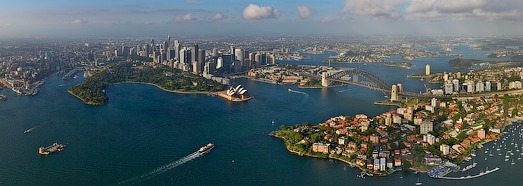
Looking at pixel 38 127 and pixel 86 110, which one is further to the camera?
pixel 86 110

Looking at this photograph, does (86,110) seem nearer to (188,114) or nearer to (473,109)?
(188,114)

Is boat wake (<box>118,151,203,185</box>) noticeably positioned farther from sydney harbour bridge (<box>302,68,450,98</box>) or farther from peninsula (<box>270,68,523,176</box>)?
sydney harbour bridge (<box>302,68,450,98</box>)

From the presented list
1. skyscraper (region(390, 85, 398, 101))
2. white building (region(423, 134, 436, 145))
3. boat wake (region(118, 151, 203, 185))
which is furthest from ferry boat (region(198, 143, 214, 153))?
skyscraper (region(390, 85, 398, 101))

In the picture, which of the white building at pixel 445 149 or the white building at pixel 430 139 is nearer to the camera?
the white building at pixel 445 149

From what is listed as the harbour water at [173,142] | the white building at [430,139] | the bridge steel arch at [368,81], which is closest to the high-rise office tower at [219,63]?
the bridge steel arch at [368,81]

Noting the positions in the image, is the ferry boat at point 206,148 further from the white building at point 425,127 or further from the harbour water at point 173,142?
the white building at point 425,127

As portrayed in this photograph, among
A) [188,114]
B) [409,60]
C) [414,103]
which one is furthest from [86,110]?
[409,60]

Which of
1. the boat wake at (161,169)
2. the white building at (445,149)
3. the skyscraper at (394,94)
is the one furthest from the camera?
the skyscraper at (394,94)

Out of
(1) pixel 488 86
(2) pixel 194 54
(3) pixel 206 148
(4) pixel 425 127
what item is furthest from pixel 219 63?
(4) pixel 425 127
